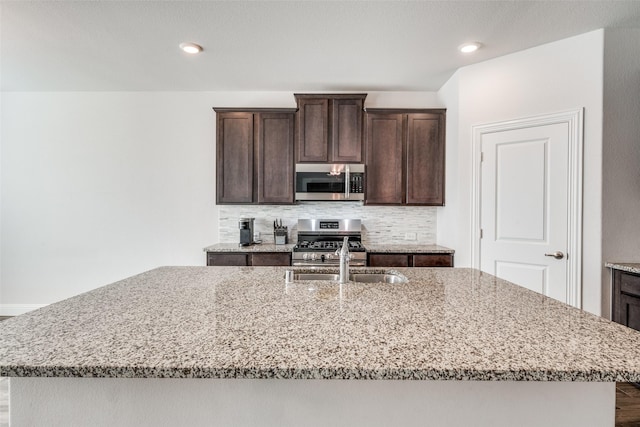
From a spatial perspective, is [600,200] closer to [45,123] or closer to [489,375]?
[489,375]

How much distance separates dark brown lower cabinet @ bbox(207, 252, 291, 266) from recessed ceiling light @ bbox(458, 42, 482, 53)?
2.48 meters

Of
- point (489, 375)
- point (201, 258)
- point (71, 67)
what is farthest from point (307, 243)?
point (71, 67)

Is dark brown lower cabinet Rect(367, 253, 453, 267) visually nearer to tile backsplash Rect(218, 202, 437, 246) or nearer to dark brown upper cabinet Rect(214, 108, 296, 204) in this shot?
tile backsplash Rect(218, 202, 437, 246)

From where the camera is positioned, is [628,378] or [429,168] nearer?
[628,378]

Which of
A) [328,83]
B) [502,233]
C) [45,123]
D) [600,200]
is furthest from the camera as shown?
[45,123]

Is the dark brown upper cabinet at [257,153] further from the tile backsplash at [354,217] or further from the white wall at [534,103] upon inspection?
the white wall at [534,103]

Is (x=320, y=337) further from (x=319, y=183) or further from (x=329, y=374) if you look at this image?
(x=319, y=183)

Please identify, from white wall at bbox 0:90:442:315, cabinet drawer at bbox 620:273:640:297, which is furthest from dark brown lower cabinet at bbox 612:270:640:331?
white wall at bbox 0:90:442:315

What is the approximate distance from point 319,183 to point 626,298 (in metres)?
2.70

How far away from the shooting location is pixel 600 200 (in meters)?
2.34

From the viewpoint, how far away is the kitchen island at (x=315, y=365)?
0.76 meters

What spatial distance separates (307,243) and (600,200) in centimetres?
258

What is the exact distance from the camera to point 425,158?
133 inches

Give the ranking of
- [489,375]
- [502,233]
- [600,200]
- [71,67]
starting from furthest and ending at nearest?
[71,67], [502,233], [600,200], [489,375]
